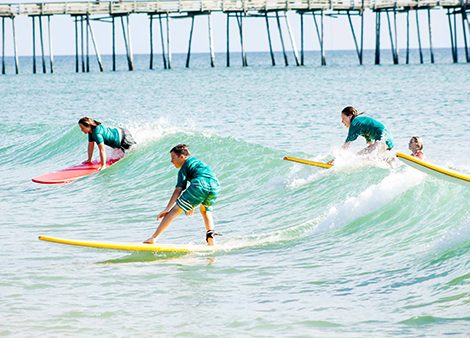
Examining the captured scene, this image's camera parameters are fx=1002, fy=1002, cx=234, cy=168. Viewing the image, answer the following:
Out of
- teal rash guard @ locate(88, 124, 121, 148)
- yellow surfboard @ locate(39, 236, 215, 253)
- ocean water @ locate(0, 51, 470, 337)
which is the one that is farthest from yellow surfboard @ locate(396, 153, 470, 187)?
teal rash guard @ locate(88, 124, 121, 148)

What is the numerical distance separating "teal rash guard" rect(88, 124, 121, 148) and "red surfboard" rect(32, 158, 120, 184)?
0.56 m

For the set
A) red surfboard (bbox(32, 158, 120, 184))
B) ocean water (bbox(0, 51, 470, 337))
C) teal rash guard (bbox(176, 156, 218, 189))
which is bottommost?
ocean water (bbox(0, 51, 470, 337))

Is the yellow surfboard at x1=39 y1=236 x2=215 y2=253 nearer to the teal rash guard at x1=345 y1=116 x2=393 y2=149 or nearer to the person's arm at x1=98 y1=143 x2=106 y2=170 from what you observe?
the teal rash guard at x1=345 y1=116 x2=393 y2=149

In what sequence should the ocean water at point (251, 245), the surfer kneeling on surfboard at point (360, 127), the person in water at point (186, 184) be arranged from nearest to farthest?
the ocean water at point (251, 245)
the person in water at point (186, 184)
the surfer kneeling on surfboard at point (360, 127)

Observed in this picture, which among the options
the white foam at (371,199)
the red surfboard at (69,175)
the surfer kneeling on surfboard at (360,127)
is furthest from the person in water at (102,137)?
the white foam at (371,199)

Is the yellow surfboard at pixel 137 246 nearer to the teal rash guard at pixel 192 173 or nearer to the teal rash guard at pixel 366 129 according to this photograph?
the teal rash guard at pixel 192 173

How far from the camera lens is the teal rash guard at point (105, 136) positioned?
610 inches

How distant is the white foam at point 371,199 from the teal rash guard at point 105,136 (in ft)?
15.3

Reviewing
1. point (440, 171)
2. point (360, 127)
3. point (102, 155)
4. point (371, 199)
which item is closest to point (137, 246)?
point (440, 171)

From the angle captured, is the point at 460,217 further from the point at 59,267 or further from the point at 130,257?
the point at 59,267

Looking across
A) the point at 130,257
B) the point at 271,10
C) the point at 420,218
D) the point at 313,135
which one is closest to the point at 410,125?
the point at 313,135

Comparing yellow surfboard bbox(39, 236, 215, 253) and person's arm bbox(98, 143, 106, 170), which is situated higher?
person's arm bbox(98, 143, 106, 170)

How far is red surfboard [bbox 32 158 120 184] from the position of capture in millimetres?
→ 16234

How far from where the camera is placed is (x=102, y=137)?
15.8 meters
